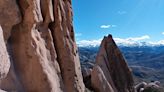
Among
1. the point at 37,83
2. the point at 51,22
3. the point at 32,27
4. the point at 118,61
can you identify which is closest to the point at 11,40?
the point at 32,27

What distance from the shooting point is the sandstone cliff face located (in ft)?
37.3

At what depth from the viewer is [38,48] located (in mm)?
12477

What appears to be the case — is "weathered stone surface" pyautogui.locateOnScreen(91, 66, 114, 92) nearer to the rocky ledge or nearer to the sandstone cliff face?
the rocky ledge

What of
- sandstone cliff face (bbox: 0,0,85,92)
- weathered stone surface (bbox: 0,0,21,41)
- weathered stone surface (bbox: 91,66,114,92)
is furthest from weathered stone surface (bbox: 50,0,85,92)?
weathered stone surface (bbox: 91,66,114,92)

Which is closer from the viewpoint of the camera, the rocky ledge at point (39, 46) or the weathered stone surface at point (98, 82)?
the rocky ledge at point (39, 46)

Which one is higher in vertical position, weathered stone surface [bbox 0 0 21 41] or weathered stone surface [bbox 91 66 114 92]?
weathered stone surface [bbox 0 0 21 41]

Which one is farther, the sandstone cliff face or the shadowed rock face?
the shadowed rock face

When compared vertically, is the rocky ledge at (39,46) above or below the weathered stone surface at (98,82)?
above

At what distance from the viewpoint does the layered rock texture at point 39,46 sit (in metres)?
11.4

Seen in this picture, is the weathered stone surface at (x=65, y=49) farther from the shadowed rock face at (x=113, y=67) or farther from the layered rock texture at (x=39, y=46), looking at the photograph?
the shadowed rock face at (x=113, y=67)

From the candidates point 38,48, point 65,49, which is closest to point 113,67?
point 65,49

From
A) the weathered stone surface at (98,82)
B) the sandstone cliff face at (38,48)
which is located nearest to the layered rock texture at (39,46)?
the sandstone cliff face at (38,48)

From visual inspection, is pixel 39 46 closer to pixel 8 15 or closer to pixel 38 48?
pixel 38 48

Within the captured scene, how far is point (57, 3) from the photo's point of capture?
15.0 meters
